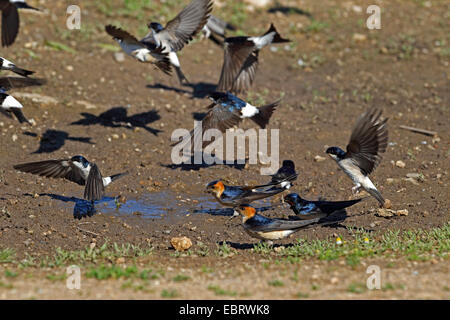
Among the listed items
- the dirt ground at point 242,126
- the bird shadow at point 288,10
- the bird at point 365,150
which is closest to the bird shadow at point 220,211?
the dirt ground at point 242,126

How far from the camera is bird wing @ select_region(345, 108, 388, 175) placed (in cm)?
658

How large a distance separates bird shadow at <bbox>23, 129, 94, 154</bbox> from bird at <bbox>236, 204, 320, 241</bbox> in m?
3.90

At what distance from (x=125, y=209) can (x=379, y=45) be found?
845 cm

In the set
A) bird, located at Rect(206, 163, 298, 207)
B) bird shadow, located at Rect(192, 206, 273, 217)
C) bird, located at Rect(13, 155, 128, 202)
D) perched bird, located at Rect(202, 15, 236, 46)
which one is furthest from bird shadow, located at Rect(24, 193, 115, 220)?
perched bird, located at Rect(202, 15, 236, 46)

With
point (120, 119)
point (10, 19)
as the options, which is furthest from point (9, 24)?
point (120, 119)

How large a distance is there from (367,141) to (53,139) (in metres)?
5.02

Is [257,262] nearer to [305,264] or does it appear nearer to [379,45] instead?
[305,264]

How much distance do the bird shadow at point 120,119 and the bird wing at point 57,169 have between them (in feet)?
8.76

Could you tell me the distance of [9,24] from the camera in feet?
31.7

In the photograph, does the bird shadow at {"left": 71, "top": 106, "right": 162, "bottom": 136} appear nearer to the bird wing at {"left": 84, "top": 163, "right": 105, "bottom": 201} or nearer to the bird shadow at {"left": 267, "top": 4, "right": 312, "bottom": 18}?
the bird wing at {"left": 84, "top": 163, "right": 105, "bottom": 201}

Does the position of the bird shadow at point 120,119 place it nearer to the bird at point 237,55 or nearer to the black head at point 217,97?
the bird at point 237,55

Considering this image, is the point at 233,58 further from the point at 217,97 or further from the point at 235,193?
the point at 235,193
